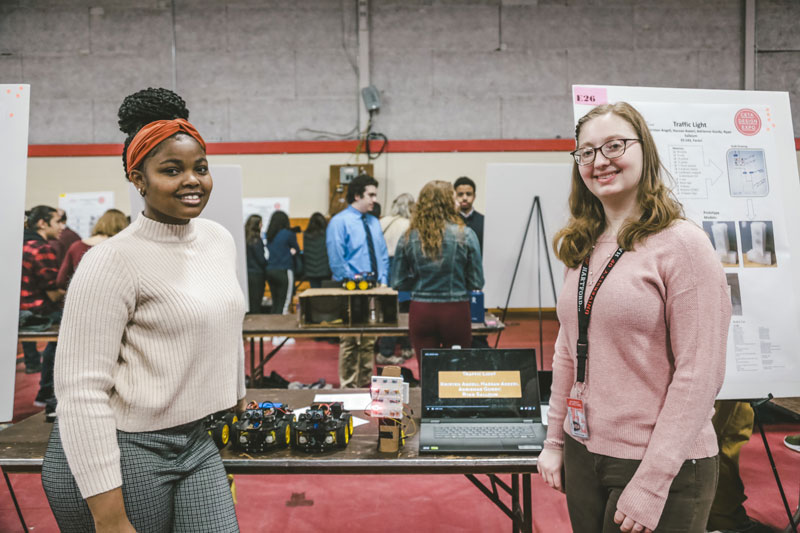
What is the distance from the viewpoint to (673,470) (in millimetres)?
1092

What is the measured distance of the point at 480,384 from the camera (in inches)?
73.9

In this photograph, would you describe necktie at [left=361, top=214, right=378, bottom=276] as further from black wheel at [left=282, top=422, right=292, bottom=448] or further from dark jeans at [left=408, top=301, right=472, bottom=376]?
black wheel at [left=282, top=422, right=292, bottom=448]

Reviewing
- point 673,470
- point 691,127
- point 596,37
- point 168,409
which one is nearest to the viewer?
point 673,470

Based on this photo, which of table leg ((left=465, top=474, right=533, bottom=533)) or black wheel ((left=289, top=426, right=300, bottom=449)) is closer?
black wheel ((left=289, top=426, right=300, bottom=449))

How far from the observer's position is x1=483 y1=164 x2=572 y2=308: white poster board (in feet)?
12.6

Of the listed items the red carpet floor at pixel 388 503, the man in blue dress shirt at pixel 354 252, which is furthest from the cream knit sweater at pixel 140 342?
the man in blue dress shirt at pixel 354 252

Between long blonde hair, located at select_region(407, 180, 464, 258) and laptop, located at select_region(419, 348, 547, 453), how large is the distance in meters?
1.44

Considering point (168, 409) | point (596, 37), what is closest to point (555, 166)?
point (168, 409)

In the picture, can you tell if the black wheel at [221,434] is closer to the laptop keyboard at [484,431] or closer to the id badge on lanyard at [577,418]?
the laptop keyboard at [484,431]

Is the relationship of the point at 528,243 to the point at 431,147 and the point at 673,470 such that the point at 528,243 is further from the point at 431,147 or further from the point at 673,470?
the point at 431,147

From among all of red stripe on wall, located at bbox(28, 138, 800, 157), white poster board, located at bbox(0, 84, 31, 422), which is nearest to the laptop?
white poster board, located at bbox(0, 84, 31, 422)

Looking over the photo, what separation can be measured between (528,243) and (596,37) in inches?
201

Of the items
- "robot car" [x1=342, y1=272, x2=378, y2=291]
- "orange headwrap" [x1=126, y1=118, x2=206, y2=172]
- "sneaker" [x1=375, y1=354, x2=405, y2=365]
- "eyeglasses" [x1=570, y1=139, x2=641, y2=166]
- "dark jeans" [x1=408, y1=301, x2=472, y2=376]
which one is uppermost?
"orange headwrap" [x1=126, y1=118, x2=206, y2=172]

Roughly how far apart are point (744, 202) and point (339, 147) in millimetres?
6170
